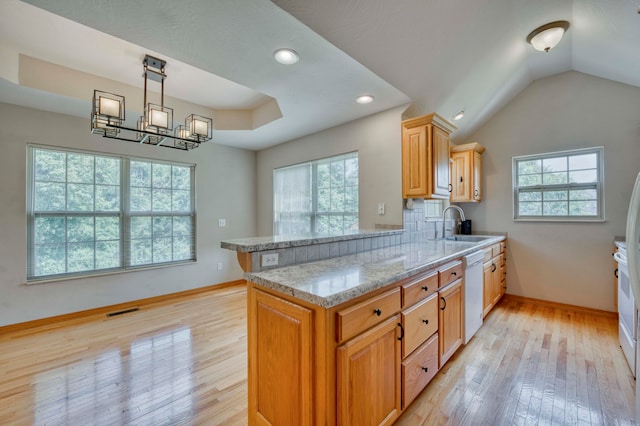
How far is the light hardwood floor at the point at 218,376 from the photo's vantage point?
167 centimetres

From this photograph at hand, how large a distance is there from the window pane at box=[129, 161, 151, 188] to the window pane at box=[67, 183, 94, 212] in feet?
1.55

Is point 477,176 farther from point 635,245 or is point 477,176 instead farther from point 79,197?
point 79,197

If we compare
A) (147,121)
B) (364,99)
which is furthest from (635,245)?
(147,121)

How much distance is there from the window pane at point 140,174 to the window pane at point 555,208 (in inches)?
221

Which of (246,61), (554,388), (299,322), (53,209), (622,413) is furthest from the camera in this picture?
(53,209)

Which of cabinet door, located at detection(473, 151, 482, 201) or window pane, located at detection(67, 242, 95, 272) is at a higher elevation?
cabinet door, located at detection(473, 151, 482, 201)

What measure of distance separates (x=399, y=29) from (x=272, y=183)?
127 inches

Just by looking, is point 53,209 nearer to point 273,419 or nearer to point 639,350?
point 273,419

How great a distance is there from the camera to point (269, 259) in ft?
5.16

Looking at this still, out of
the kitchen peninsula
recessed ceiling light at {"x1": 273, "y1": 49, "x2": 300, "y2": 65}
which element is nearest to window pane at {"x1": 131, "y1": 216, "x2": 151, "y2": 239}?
Result: the kitchen peninsula

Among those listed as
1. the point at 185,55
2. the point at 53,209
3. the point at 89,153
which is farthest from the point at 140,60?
the point at 53,209

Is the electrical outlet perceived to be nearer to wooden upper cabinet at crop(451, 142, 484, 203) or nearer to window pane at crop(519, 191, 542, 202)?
wooden upper cabinet at crop(451, 142, 484, 203)

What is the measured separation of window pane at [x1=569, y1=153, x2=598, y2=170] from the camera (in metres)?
3.35

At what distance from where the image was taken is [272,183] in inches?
185
